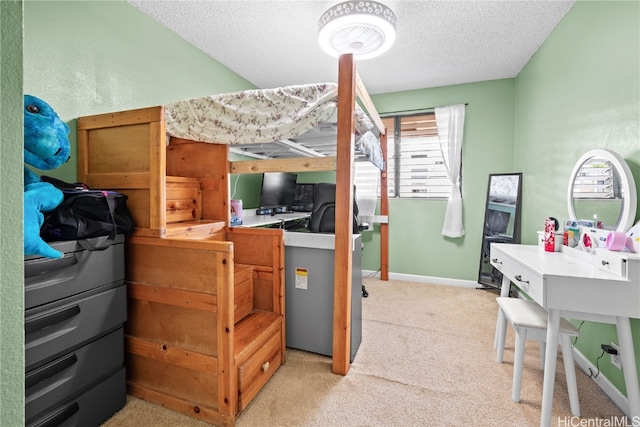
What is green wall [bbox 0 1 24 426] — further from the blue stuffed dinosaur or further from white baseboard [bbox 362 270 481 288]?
white baseboard [bbox 362 270 481 288]

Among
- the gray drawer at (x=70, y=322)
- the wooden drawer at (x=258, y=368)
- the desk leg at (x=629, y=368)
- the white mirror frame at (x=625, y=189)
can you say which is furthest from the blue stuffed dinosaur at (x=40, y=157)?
the white mirror frame at (x=625, y=189)

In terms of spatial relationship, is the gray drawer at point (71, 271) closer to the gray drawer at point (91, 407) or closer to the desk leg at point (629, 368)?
the gray drawer at point (91, 407)

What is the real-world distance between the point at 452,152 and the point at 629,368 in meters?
2.74

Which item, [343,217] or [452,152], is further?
[452,152]

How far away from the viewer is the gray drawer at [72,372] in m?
1.17

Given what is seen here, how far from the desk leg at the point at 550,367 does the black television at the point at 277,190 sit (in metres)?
2.71

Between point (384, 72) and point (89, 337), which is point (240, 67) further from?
point (89, 337)

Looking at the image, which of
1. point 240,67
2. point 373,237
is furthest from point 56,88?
point 373,237

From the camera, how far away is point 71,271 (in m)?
1.29

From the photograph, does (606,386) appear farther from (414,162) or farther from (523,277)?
(414,162)

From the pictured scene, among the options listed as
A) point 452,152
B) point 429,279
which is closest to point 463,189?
point 452,152

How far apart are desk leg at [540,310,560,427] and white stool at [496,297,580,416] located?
0.49 feet

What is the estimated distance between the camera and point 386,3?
2096 mm

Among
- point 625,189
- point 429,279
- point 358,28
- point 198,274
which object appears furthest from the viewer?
point 429,279
